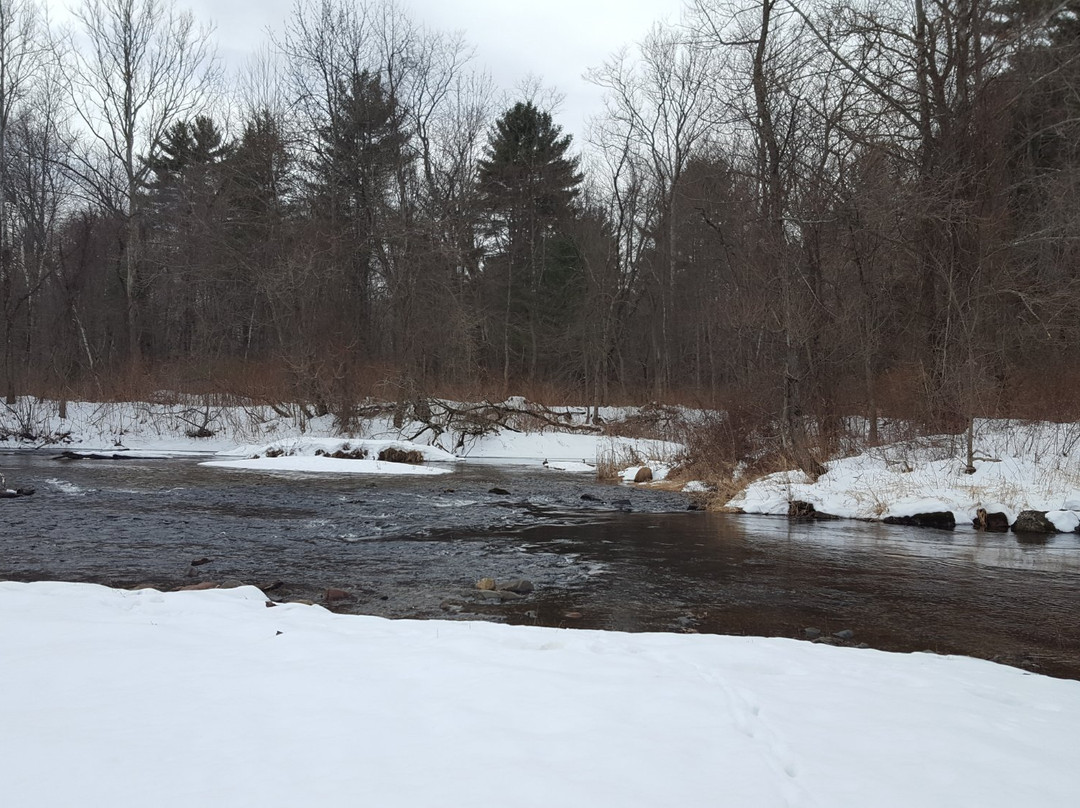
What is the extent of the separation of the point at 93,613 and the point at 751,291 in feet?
47.9

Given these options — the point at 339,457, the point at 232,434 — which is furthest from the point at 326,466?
the point at 232,434

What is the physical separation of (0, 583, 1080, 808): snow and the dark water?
1.47 metres

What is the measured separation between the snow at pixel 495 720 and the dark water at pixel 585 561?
4.82 feet

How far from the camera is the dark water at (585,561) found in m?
6.29

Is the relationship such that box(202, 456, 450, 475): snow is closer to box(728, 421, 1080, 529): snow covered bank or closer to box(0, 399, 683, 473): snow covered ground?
box(0, 399, 683, 473): snow covered ground

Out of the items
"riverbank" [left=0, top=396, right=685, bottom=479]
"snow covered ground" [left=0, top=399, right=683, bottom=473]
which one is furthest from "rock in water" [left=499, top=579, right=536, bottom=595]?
"riverbank" [left=0, top=396, right=685, bottom=479]

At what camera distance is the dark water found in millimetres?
6293

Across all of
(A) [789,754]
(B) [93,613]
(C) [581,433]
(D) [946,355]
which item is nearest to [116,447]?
(C) [581,433]

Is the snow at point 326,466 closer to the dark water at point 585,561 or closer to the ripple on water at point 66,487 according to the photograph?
the ripple on water at point 66,487

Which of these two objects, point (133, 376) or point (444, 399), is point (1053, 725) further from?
point (133, 376)

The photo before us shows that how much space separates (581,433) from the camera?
26.1 metres

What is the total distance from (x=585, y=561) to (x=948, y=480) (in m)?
7.53

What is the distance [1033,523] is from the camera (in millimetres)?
11203

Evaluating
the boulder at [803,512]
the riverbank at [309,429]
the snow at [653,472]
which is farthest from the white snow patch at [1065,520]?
the riverbank at [309,429]
